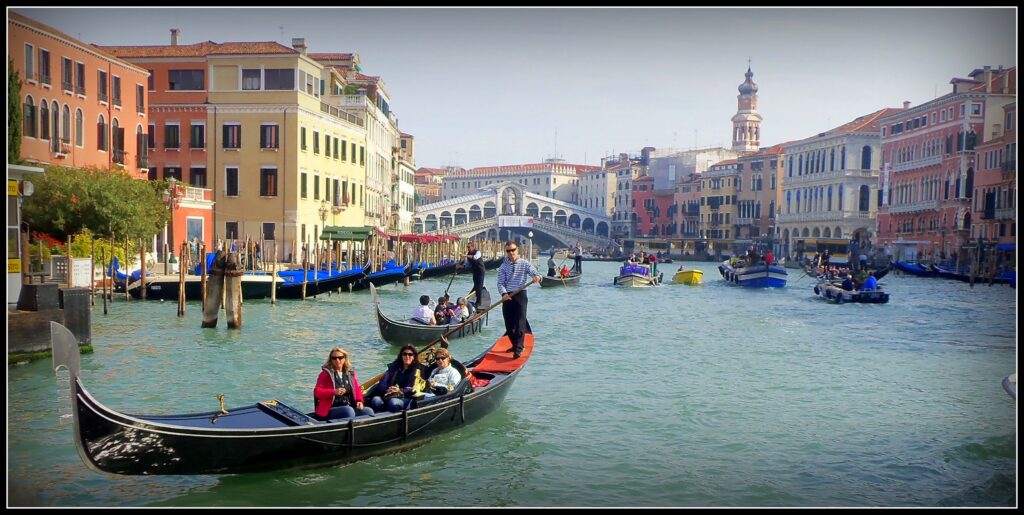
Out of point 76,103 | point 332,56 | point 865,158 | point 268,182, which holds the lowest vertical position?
point 268,182

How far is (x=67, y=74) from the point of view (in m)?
14.5

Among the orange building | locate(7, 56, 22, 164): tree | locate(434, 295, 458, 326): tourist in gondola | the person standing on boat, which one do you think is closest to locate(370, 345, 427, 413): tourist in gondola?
locate(434, 295, 458, 326): tourist in gondola

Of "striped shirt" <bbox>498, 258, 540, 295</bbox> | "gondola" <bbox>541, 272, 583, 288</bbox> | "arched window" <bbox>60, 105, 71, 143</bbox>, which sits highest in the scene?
"arched window" <bbox>60, 105, 71, 143</bbox>

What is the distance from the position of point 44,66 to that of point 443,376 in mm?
10899

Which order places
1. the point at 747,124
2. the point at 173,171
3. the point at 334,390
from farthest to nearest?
the point at 747,124, the point at 173,171, the point at 334,390

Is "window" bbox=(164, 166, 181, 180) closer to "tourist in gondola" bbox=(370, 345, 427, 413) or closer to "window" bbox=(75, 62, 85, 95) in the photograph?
"window" bbox=(75, 62, 85, 95)

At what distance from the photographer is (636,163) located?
225ft

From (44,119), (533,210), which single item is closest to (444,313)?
(44,119)

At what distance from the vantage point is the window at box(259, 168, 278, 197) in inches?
861

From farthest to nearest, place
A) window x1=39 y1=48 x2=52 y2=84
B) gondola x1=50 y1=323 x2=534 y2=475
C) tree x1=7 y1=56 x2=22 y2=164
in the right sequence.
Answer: window x1=39 y1=48 x2=52 y2=84 → tree x1=7 y1=56 x2=22 y2=164 → gondola x1=50 y1=323 x2=534 y2=475

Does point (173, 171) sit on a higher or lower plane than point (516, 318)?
higher

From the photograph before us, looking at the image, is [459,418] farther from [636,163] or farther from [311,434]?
[636,163]

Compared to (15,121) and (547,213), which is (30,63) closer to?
(15,121)

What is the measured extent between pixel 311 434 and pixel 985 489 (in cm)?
388
